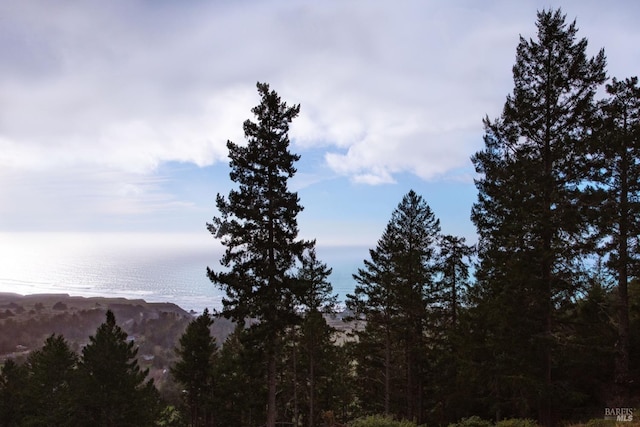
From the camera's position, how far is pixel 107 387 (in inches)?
1099

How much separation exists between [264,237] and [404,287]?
10.5 meters

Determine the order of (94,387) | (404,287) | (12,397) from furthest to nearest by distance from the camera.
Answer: (12,397) < (94,387) < (404,287)

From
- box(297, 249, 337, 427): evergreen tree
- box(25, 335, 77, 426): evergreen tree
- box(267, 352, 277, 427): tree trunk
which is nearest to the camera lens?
box(267, 352, 277, 427): tree trunk

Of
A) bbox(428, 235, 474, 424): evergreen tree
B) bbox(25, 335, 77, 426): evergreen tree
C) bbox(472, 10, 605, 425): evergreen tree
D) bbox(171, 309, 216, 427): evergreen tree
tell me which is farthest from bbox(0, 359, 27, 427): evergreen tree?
bbox(472, 10, 605, 425): evergreen tree

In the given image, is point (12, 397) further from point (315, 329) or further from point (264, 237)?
point (264, 237)

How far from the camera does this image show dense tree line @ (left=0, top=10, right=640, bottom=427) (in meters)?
13.5

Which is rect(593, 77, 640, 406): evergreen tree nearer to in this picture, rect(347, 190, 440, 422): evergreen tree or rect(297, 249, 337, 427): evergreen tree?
rect(347, 190, 440, 422): evergreen tree

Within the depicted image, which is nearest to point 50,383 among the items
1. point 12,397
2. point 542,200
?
point 12,397

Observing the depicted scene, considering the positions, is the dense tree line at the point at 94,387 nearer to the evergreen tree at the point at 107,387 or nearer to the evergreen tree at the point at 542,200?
the evergreen tree at the point at 107,387

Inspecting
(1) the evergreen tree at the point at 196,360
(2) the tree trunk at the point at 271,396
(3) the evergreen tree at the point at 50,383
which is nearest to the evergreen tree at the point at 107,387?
(3) the evergreen tree at the point at 50,383

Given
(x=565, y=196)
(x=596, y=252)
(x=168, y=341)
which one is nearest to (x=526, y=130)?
(x=565, y=196)

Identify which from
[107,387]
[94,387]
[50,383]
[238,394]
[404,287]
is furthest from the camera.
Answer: [238,394]

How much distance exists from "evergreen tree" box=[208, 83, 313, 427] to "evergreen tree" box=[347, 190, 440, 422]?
8.79 m

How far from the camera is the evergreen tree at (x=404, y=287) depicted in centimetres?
2470
